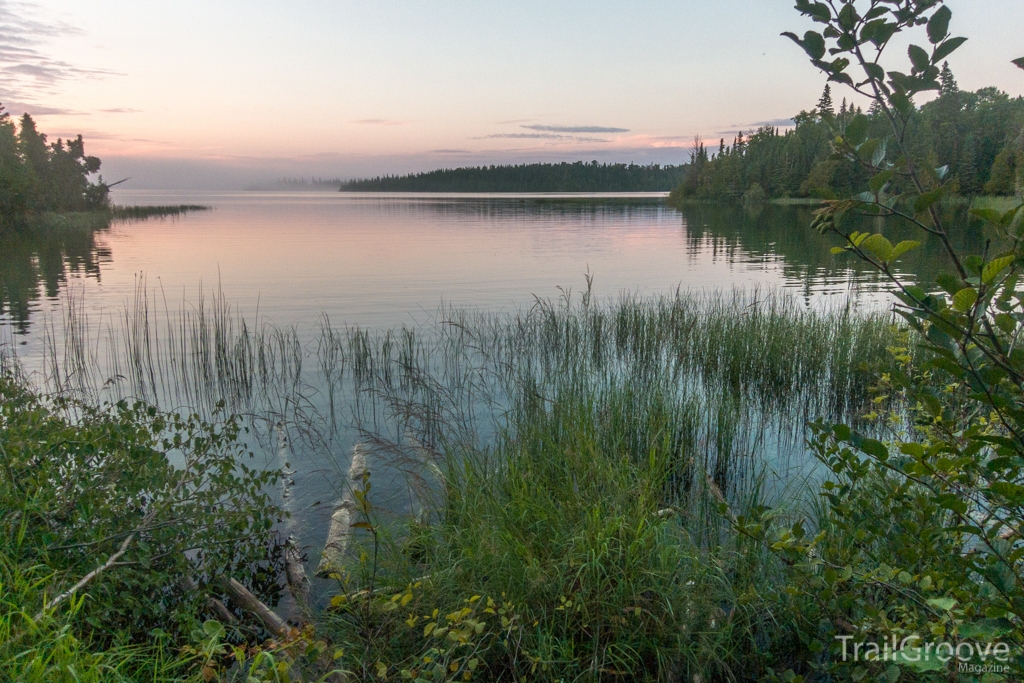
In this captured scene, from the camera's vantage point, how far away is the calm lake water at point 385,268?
1592cm

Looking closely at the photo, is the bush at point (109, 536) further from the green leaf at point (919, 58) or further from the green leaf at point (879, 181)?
the green leaf at point (919, 58)

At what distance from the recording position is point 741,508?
5.26m

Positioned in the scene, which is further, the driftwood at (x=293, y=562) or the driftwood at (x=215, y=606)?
the driftwood at (x=293, y=562)

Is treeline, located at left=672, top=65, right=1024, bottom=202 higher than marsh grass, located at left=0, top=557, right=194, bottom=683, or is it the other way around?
treeline, located at left=672, top=65, right=1024, bottom=202

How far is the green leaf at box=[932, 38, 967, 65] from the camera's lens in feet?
5.87

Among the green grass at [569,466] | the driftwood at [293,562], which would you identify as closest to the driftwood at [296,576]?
the driftwood at [293,562]

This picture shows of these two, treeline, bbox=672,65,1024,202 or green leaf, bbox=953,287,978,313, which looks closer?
green leaf, bbox=953,287,978,313

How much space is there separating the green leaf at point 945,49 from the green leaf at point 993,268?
73cm

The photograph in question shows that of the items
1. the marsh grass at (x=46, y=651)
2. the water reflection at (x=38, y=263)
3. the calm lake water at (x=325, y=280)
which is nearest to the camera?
the marsh grass at (x=46, y=651)

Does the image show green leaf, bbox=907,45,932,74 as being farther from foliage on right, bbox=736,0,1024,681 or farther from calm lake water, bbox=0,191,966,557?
calm lake water, bbox=0,191,966,557

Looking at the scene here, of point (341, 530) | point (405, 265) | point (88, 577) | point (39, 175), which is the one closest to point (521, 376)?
point (341, 530)

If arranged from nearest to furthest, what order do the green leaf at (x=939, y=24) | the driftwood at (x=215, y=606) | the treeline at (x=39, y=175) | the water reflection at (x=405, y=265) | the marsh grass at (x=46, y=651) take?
the green leaf at (x=939, y=24), the marsh grass at (x=46, y=651), the driftwood at (x=215, y=606), the water reflection at (x=405, y=265), the treeline at (x=39, y=175)

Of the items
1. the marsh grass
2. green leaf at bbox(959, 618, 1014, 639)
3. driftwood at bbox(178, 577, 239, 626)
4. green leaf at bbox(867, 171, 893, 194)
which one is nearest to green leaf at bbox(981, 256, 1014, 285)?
green leaf at bbox(867, 171, 893, 194)

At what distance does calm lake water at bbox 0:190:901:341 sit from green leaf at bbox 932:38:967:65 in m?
12.1
